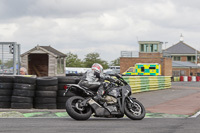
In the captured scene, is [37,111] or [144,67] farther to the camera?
[144,67]

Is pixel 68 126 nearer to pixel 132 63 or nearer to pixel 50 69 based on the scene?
pixel 50 69

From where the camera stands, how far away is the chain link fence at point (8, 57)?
18219 millimetres

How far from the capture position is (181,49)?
380 ft

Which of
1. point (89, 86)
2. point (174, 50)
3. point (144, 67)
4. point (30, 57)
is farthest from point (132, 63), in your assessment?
point (89, 86)

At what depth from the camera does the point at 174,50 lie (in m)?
116

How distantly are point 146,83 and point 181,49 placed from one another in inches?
3570

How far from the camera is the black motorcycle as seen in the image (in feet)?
33.6

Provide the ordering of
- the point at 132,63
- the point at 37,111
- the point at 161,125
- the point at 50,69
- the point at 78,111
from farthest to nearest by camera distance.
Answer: the point at 132,63, the point at 50,69, the point at 37,111, the point at 78,111, the point at 161,125

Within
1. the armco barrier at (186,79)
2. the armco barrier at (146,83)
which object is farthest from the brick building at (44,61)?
the armco barrier at (186,79)

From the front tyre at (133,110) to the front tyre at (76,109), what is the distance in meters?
1.05

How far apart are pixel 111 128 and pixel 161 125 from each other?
1357 millimetres

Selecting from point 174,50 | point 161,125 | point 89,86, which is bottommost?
point 161,125

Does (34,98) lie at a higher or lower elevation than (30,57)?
lower

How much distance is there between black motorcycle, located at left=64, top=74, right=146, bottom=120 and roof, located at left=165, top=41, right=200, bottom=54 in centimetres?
10595
